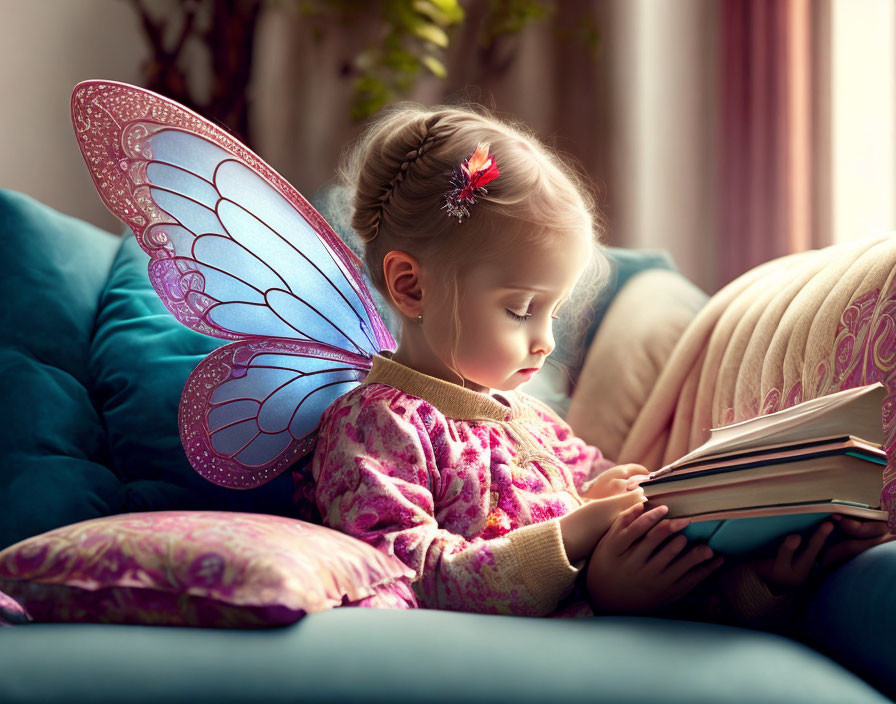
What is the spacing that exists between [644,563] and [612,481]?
0.27 m

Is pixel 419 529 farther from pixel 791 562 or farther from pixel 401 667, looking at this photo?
pixel 791 562

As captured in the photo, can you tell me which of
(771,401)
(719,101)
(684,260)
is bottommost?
(684,260)

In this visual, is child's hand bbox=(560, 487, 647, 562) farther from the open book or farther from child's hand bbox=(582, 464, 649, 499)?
child's hand bbox=(582, 464, 649, 499)

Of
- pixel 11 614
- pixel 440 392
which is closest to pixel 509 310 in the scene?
pixel 440 392

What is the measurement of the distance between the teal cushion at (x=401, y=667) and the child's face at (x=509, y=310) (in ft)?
1.22

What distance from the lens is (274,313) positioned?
1.03 metres

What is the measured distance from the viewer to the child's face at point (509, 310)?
96 cm

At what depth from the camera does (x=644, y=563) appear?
78 centimetres

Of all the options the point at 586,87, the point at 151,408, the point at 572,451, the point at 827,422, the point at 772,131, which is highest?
the point at 586,87

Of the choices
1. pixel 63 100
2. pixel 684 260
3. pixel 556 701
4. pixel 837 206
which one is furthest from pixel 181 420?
pixel 684 260

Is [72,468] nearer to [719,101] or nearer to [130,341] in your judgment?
[130,341]

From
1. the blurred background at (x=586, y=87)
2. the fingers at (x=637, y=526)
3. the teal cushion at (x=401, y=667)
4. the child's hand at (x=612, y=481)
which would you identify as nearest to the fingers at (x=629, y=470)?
the child's hand at (x=612, y=481)

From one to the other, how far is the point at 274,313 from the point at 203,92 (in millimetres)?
1636

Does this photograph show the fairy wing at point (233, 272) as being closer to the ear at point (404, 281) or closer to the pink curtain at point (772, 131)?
the ear at point (404, 281)
